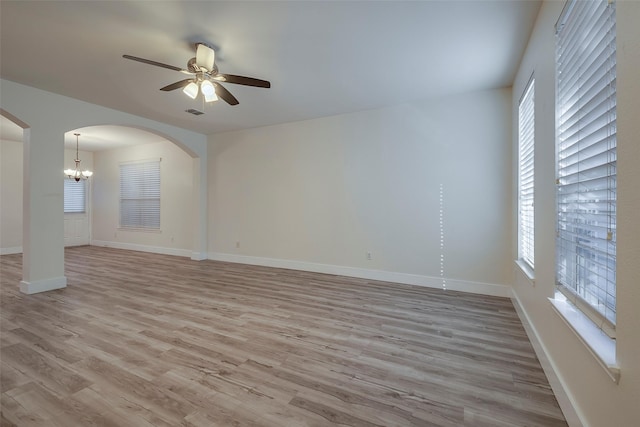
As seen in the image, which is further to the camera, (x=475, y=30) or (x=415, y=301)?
(x=415, y=301)

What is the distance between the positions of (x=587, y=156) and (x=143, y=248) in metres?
8.37

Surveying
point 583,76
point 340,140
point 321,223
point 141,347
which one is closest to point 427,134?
point 340,140

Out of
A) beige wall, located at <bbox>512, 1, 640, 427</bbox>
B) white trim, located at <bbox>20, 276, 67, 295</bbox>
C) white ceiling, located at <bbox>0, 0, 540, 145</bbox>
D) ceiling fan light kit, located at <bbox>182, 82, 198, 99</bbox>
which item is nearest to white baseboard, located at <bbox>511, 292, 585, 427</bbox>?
beige wall, located at <bbox>512, 1, 640, 427</bbox>

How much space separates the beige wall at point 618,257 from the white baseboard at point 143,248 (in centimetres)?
651

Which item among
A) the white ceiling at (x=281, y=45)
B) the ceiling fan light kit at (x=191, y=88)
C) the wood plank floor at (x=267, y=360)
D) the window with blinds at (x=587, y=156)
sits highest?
the white ceiling at (x=281, y=45)

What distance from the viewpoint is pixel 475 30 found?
96.5 inches

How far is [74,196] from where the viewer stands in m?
8.08

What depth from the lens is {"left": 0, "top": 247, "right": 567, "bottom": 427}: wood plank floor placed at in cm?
156

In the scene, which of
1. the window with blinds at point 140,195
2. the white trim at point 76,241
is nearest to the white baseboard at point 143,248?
the white trim at point 76,241

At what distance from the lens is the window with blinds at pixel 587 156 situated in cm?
114

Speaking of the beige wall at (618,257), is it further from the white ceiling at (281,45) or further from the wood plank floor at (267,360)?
the white ceiling at (281,45)

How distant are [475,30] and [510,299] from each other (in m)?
3.04

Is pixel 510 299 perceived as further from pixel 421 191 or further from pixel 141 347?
pixel 141 347

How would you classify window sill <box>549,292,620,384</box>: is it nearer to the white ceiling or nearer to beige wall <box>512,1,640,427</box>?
beige wall <box>512,1,640,427</box>
